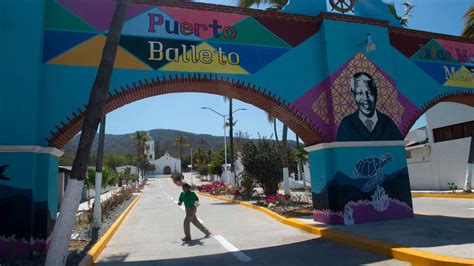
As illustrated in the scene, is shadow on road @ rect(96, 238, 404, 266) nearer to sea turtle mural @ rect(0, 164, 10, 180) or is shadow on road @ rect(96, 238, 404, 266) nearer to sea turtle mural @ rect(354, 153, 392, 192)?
sea turtle mural @ rect(0, 164, 10, 180)

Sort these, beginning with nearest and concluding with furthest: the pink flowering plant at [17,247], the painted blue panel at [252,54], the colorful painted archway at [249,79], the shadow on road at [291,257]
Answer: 1. the shadow on road at [291,257]
2. the pink flowering plant at [17,247]
3. the colorful painted archway at [249,79]
4. the painted blue panel at [252,54]

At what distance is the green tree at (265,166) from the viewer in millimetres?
21438

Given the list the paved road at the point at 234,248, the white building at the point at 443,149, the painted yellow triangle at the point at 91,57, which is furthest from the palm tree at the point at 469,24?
the painted yellow triangle at the point at 91,57

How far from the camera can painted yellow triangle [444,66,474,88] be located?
1321 cm

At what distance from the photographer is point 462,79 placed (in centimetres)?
1342

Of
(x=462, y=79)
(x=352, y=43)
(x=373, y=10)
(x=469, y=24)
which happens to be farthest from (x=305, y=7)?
(x=469, y=24)

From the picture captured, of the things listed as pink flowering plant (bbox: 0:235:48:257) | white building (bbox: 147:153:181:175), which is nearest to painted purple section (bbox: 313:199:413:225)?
pink flowering plant (bbox: 0:235:48:257)

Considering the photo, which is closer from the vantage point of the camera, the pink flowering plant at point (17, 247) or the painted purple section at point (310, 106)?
the pink flowering plant at point (17, 247)

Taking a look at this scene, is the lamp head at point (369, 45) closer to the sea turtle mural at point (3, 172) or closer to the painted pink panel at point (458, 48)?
the painted pink panel at point (458, 48)

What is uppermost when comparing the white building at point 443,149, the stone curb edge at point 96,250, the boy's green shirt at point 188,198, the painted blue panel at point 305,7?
the painted blue panel at point 305,7

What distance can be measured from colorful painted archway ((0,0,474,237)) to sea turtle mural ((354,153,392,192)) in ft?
0.11

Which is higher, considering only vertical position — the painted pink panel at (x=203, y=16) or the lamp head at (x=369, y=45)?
the painted pink panel at (x=203, y=16)

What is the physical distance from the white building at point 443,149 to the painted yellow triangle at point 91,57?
2185 centimetres

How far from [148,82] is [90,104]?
320cm
